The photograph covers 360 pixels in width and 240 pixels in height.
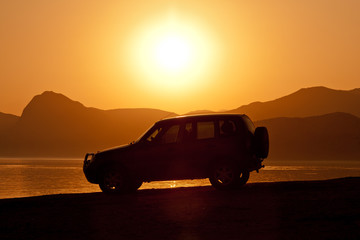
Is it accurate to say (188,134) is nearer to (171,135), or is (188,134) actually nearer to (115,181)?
(171,135)

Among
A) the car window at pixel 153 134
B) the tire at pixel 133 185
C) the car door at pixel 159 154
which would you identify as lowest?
the tire at pixel 133 185

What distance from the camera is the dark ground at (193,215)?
9570 millimetres

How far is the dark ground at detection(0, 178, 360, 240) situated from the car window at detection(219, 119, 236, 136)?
5.33ft

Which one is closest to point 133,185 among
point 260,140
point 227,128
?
point 227,128

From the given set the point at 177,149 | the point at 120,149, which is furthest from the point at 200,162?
the point at 120,149

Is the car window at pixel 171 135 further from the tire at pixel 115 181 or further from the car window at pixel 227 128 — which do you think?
the tire at pixel 115 181

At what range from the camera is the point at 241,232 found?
9453 mm

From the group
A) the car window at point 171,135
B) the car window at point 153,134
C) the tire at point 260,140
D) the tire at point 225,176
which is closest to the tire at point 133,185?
the car window at point 153,134

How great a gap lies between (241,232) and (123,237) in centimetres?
192

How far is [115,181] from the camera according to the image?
52.2ft

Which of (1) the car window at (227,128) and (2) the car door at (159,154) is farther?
(2) the car door at (159,154)

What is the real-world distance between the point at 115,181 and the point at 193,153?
2.30 m

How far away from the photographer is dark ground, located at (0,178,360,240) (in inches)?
377

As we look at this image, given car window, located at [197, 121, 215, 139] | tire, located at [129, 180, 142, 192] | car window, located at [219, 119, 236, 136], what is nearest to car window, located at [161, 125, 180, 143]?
car window, located at [197, 121, 215, 139]
